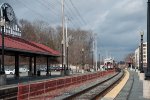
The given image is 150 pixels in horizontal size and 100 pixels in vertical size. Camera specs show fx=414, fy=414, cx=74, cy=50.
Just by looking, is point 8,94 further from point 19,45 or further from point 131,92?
point 19,45

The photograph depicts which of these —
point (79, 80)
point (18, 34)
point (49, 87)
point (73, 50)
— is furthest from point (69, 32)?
point (49, 87)

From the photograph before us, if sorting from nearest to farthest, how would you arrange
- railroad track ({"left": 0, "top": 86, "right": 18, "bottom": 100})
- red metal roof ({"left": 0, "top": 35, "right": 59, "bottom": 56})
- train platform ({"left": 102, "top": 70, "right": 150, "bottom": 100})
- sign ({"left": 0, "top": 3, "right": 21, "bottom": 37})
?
railroad track ({"left": 0, "top": 86, "right": 18, "bottom": 100}) < train platform ({"left": 102, "top": 70, "right": 150, "bottom": 100}) < red metal roof ({"left": 0, "top": 35, "right": 59, "bottom": 56}) < sign ({"left": 0, "top": 3, "right": 21, "bottom": 37})

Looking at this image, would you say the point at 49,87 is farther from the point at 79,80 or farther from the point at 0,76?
the point at 79,80

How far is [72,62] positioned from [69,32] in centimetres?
2507

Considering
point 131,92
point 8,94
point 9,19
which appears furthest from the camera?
point 9,19

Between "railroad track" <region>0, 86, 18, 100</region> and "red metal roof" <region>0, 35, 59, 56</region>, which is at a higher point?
"red metal roof" <region>0, 35, 59, 56</region>

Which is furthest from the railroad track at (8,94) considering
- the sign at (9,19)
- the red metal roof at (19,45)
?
the sign at (9,19)

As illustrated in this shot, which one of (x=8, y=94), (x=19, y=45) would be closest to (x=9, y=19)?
(x=19, y=45)

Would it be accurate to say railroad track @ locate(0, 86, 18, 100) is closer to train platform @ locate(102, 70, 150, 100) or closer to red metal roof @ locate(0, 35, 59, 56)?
train platform @ locate(102, 70, 150, 100)

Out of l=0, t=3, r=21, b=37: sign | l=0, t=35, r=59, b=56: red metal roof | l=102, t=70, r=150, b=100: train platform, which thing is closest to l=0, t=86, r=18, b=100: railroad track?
l=102, t=70, r=150, b=100: train platform

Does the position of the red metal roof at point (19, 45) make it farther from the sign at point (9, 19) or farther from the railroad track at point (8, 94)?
the railroad track at point (8, 94)

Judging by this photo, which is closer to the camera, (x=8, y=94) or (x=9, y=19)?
(x=8, y=94)

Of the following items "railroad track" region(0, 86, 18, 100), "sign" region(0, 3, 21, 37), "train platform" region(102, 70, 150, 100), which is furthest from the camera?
"sign" region(0, 3, 21, 37)

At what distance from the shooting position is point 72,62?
145375 mm
